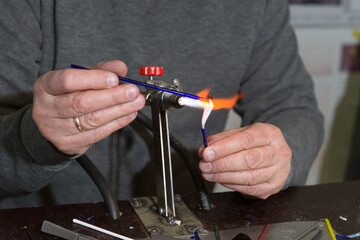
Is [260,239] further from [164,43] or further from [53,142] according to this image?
[164,43]

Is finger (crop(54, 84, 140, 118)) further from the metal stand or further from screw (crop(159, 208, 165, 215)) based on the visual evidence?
screw (crop(159, 208, 165, 215))

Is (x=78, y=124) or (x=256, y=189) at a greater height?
(x=78, y=124)

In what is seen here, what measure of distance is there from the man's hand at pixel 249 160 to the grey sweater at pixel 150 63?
68 millimetres

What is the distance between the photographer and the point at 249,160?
710 mm

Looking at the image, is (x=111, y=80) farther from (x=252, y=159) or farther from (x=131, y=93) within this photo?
(x=252, y=159)

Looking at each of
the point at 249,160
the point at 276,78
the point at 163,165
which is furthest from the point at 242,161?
the point at 276,78

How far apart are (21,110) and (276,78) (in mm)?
707

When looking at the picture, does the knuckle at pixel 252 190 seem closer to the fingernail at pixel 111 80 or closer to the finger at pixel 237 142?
the finger at pixel 237 142

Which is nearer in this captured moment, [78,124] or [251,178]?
[78,124]

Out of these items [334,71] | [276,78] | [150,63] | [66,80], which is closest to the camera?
[66,80]

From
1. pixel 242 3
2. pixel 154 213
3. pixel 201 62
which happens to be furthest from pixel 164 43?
pixel 154 213

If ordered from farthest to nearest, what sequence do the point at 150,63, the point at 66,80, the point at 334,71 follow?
the point at 334,71, the point at 150,63, the point at 66,80

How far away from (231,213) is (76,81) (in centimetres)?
35

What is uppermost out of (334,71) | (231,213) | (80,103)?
(80,103)
